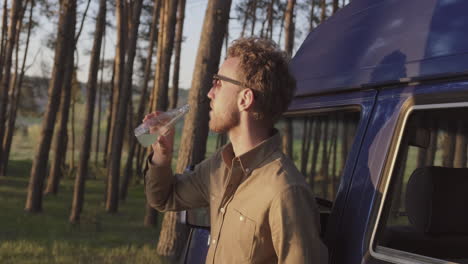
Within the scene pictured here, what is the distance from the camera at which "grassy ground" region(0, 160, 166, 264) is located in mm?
10328

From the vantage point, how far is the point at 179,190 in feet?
9.74

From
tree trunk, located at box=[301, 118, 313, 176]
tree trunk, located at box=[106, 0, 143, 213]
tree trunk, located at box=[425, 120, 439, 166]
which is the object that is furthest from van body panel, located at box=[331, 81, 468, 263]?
tree trunk, located at box=[106, 0, 143, 213]

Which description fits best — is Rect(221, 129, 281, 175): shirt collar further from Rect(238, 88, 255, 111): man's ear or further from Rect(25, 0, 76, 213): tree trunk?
Rect(25, 0, 76, 213): tree trunk

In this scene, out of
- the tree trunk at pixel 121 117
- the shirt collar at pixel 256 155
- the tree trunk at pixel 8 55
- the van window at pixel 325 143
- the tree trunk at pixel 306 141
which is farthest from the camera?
the tree trunk at pixel 8 55

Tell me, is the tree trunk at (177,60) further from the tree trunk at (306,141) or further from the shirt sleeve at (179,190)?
the shirt sleeve at (179,190)

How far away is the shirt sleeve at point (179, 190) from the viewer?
2.87 m

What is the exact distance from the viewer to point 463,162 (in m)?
2.73

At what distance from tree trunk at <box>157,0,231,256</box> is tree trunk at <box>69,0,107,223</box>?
8653mm

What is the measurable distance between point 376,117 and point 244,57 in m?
0.55

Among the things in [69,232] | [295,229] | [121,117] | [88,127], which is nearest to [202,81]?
[295,229]

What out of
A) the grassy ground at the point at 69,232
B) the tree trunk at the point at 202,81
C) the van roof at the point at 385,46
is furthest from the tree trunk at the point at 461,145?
the grassy ground at the point at 69,232

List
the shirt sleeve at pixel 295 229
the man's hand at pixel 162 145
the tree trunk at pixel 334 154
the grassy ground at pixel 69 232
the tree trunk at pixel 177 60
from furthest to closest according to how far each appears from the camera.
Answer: the tree trunk at pixel 177 60 < the grassy ground at pixel 69 232 < the tree trunk at pixel 334 154 < the man's hand at pixel 162 145 < the shirt sleeve at pixel 295 229

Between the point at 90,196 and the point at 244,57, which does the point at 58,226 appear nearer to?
the point at 90,196

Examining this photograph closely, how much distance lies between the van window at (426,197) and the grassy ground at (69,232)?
25.1 feet
